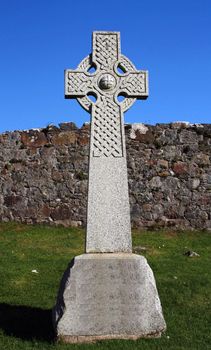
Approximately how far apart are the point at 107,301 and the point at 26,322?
118 centimetres

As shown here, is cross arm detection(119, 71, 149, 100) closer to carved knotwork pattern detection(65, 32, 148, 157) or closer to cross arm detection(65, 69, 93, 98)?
carved knotwork pattern detection(65, 32, 148, 157)

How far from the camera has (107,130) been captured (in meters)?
5.02

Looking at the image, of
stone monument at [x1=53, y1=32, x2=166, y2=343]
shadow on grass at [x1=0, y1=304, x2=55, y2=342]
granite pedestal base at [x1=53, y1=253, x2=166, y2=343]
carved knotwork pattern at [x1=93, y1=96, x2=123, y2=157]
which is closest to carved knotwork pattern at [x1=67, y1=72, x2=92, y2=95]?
stone monument at [x1=53, y1=32, x2=166, y2=343]

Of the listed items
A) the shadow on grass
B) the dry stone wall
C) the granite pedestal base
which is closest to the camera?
the granite pedestal base

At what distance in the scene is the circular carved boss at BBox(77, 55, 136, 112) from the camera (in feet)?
16.7

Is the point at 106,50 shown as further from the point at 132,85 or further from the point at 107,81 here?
the point at 132,85

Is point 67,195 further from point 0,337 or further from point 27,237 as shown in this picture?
point 0,337

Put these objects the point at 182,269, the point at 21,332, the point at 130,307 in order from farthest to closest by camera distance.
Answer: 1. the point at 182,269
2. the point at 21,332
3. the point at 130,307

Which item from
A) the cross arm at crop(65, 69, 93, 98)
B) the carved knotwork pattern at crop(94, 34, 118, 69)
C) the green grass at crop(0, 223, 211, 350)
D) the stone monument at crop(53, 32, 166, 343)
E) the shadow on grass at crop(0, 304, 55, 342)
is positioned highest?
the carved knotwork pattern at crop(94, 34, 118, 69)

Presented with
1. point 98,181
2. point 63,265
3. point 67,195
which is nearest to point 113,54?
point 98,181

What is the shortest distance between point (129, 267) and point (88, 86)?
1.87m

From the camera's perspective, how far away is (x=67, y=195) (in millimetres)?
11984

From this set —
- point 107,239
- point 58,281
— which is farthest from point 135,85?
point 58,281

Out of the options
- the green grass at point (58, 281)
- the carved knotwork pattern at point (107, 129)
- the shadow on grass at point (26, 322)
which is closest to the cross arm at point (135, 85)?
the carved knotwork pattern at point (107, 129)
